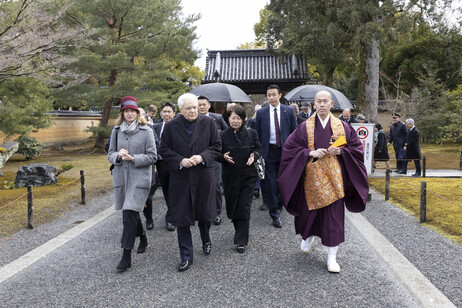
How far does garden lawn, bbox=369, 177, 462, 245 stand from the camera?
203 inches

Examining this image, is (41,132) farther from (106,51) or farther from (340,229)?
(340,229)

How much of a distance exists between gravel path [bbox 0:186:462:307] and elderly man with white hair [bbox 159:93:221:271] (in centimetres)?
48

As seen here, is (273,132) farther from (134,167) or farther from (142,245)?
(142,245)

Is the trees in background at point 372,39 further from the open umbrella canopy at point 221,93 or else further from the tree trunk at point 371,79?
the open umbrella canopy at point 221,93

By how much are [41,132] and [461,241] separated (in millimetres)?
19606

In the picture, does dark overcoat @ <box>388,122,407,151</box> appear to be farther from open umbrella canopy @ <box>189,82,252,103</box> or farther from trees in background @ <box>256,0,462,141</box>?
open umbrella canopy @ <box>189,82,252,103</box>

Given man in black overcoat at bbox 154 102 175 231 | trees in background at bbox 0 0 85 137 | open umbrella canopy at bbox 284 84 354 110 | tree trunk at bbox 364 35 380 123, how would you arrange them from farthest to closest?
tree trunk at bbox 364 35 380 123 < open umbrella canopy at bbox 284 84 354 110 < trees in background at bbox 0 0 85 137 < man in black overcoat at bbox 154 102 175 231

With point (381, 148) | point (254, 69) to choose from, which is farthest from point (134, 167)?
point (254, 69)

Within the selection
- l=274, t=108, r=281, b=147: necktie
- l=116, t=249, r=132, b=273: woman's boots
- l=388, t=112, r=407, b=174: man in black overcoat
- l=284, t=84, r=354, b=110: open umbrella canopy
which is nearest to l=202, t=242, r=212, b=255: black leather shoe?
l=116, t=249, r=132, b=273: woman's boots

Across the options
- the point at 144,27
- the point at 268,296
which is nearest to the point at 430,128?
the point at 144,27

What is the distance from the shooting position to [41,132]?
61.5 ft

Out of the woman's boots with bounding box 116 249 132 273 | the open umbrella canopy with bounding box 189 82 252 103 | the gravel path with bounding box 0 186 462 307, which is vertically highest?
the open umbrella canopy with bounding box 189 82 252 103

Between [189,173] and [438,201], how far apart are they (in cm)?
551

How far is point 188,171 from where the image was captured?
3.85 m
